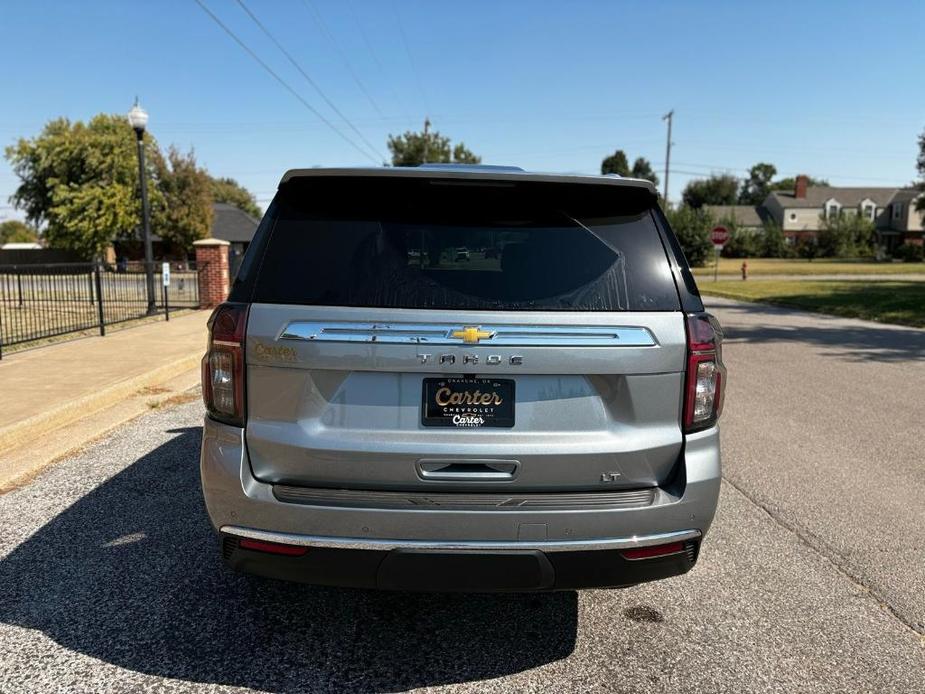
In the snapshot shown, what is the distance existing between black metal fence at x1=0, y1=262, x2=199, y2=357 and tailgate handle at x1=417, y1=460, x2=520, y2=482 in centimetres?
941

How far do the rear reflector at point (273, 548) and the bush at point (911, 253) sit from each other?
268 feet

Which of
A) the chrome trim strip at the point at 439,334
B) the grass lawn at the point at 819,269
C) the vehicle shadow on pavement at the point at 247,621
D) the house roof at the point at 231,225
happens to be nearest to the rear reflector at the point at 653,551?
the vehicle shadow on pavement at the point at 247,621

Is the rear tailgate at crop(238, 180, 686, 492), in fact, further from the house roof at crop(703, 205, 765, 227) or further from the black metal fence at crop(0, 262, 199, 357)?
the house roof at crop(703, 205, 765, 227)

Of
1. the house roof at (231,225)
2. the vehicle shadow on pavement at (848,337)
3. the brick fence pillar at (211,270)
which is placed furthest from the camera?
the house roof at (231,225)

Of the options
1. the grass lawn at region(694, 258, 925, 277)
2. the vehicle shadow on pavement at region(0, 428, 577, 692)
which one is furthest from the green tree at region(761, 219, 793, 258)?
the vehicle shadow on pavement at region(0, 428, 577, 692)

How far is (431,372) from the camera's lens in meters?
2.62

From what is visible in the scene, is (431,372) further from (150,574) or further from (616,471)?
(150,574)

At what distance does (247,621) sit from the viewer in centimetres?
328

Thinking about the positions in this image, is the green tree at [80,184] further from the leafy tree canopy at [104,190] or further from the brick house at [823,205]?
the brick house at [823,205]

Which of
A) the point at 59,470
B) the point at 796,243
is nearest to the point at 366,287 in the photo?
the point at 59,470

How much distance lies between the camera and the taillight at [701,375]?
2764 mm

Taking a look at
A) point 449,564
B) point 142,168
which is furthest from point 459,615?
point 142,168

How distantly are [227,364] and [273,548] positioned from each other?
0.71 metres

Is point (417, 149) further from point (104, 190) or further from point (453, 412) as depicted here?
point (453, 412)
